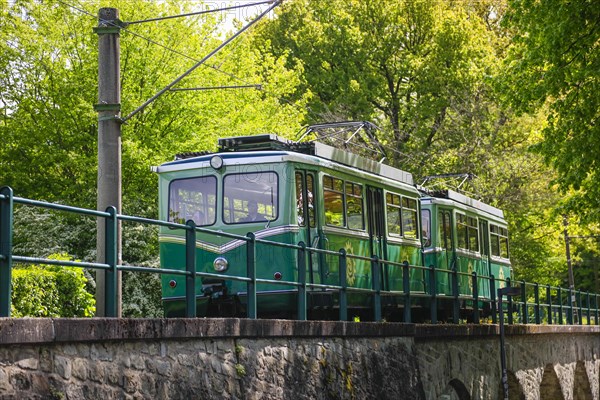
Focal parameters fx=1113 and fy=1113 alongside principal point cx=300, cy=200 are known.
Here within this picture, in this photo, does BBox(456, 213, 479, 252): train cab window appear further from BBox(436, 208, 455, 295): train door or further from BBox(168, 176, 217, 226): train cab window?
BBox(168, 176, 217, 226): train cab window

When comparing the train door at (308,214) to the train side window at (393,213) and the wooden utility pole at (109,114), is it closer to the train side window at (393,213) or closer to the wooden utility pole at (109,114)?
the wooden utility pole at (109,114)

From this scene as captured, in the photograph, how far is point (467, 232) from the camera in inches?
1006

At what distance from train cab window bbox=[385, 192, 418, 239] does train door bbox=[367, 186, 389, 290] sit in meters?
0.32

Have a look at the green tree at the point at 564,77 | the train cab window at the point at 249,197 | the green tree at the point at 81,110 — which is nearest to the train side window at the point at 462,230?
the green tree at the point at 564,77

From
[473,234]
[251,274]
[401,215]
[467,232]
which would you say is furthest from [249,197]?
[473,234]

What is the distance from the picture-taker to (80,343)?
25.6 feet

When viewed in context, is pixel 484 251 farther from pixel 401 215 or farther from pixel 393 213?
pixel 393 213

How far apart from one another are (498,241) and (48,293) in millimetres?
15197

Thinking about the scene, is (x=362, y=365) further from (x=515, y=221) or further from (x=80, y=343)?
(x=515, y=221)

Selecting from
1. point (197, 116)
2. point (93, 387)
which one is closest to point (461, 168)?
point (197, 116)

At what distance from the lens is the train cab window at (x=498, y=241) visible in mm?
28100

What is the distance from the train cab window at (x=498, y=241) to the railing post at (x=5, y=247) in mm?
21627

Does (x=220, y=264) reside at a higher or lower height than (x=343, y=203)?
lower

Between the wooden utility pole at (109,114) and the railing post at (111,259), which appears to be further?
the wooden utility pole at (109,114)
